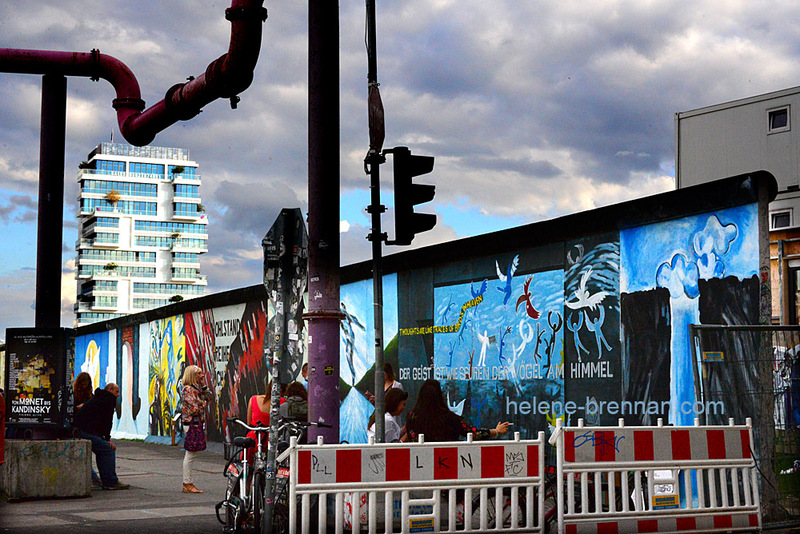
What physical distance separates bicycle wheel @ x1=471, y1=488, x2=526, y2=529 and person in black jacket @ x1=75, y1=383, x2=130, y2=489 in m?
7.68

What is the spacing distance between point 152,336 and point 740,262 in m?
22.8

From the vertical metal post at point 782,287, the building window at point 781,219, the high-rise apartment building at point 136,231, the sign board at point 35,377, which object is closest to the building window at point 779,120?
the building window at point 781,219

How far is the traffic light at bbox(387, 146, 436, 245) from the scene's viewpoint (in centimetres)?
977

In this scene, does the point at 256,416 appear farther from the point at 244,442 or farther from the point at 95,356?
the point at 95,356

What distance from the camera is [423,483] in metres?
8.00

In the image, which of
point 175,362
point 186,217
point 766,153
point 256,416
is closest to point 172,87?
point 256,416

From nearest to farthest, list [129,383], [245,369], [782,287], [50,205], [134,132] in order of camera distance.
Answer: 1. [50,205]
2. [134,132]
3. [245,369]
4. [782,287]
5. [129,383]

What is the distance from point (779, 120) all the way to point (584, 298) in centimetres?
2516

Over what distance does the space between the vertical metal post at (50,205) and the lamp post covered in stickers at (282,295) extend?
565 cm

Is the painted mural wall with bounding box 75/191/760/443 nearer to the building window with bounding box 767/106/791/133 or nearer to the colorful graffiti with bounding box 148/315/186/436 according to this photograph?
the colorful graffiti with bounding box 148/315/186/436

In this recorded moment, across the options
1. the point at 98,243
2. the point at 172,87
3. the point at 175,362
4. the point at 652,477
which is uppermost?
the point at 98,243

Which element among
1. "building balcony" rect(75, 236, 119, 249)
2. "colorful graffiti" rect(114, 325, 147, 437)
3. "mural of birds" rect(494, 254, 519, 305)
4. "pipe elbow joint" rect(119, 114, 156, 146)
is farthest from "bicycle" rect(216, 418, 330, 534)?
"building balcony" rect(75, 236, 119, 249)

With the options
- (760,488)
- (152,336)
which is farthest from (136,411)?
(760,488)

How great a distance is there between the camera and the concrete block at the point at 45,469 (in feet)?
43.7
